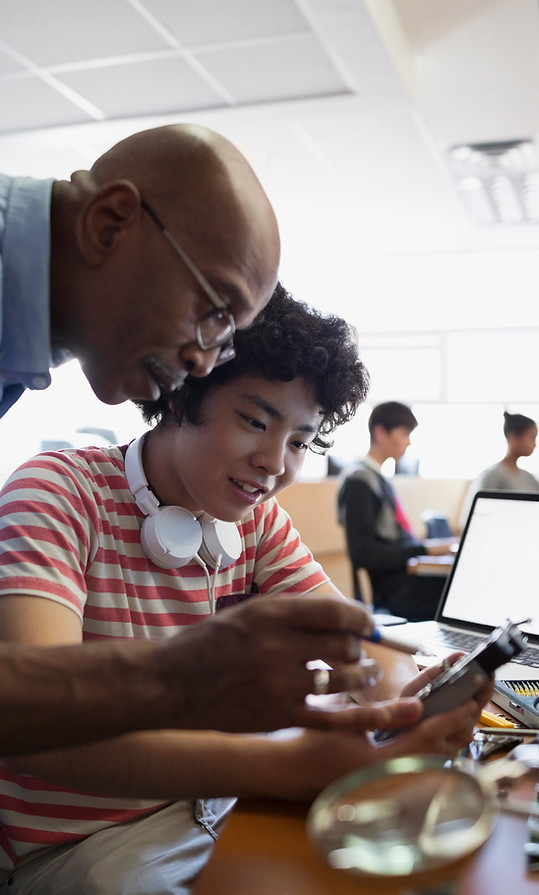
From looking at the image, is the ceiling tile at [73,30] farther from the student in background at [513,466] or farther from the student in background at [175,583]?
the student in background at [513,466]

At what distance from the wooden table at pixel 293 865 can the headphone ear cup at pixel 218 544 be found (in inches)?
18.9

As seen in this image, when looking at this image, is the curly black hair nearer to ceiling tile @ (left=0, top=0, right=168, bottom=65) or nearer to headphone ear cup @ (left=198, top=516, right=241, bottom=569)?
headphone ear cup @ (left=198, top=516, right=241, bottom=569)

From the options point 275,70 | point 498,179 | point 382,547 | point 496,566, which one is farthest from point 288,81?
point 496,566

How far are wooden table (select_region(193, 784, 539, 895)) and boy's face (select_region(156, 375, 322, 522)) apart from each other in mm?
525

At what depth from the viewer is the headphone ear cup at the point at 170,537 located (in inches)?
44.2

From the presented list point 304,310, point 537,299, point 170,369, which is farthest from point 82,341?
point 537,299

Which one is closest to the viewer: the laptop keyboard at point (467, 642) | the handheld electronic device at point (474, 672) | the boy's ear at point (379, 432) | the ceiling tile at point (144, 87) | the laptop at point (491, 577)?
the handheld electronic device at point (474, 672)

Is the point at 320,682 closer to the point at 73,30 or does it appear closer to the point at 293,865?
the point at 293,865

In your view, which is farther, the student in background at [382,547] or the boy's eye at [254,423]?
the student in background at [382,547]

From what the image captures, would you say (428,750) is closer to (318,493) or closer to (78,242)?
(78,242)

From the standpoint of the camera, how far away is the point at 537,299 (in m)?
7.38

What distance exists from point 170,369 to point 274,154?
159 inches

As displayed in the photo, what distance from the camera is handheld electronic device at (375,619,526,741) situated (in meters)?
0.78

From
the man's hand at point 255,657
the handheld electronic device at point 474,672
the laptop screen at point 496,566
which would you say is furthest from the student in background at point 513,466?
the man's hand at point 255,657
